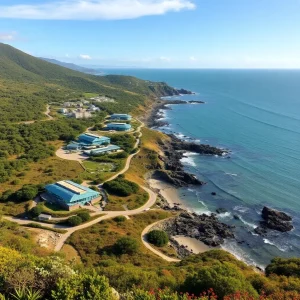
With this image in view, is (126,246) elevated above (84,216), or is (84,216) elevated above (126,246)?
(84,216)

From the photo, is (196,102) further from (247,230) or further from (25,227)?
(25,227)

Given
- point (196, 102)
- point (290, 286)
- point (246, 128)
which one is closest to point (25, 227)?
point (290, 286)

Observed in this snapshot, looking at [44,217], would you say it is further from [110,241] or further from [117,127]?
[117,127]

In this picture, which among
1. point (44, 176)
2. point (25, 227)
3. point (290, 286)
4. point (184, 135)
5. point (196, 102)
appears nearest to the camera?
point (290, 286)

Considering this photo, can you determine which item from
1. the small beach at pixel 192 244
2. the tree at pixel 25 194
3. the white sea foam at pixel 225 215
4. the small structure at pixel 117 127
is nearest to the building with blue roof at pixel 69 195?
the tree at pixel 25 194

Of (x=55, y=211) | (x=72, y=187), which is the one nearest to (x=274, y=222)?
(x=72, y=187)

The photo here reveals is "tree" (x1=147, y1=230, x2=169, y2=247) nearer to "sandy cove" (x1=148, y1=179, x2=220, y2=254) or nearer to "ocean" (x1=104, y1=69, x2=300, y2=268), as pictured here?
"sandy cove" (x1=148, y1=179, x2=220, y2=254)
